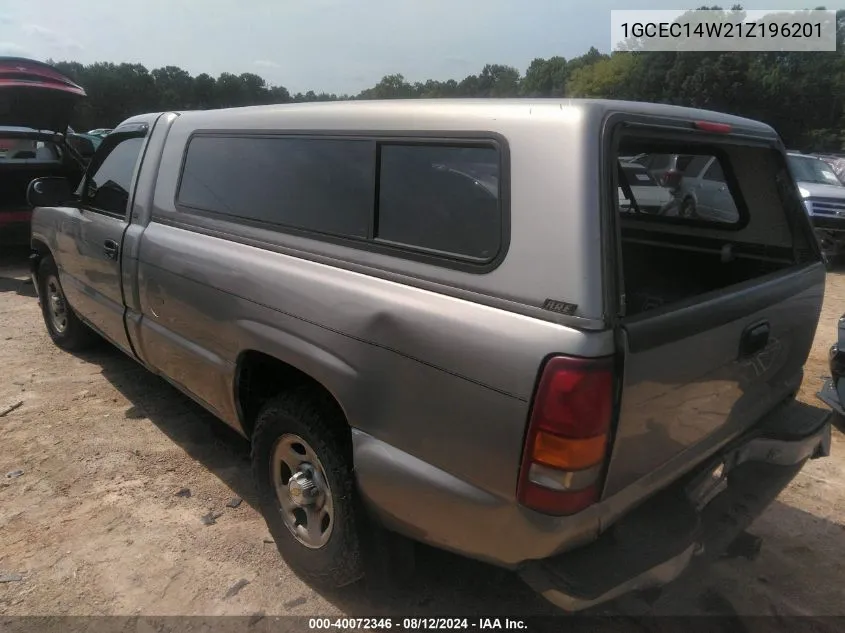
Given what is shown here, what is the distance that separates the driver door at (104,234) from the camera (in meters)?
3.55

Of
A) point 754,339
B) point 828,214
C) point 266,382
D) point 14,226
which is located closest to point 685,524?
point 754,339

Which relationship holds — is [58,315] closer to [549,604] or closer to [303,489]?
[303,489]

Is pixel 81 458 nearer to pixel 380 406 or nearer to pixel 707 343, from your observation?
pixel 380 406

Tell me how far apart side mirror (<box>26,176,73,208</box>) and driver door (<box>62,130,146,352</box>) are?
0.75 feet

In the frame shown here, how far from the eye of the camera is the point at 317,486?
7.84 ft

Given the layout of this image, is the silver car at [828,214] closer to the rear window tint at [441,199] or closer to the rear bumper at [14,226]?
the rear window tint at [441,199]

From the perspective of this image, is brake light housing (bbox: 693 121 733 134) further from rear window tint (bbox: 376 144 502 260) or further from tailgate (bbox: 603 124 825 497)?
rear window tint (bbox: 376 144 502 260)

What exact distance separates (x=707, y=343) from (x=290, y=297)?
4.66ft

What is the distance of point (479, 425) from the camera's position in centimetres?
170

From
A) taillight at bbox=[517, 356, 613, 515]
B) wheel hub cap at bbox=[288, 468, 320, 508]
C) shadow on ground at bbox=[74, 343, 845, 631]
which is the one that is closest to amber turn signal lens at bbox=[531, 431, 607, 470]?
taillight at bbox=[517, 356, 613, 515]

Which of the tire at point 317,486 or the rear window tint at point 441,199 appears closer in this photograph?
the rear window tint at point 441,199

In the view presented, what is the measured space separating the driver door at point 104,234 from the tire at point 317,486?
1608 millimetres

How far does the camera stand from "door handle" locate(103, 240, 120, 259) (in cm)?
349

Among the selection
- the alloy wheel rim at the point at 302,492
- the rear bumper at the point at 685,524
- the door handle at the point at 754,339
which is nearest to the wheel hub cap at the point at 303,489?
the alloy wheel rim at the point at 302,492
